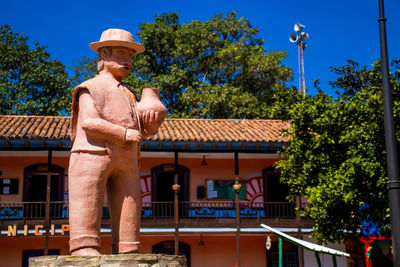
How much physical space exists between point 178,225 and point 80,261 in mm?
12196

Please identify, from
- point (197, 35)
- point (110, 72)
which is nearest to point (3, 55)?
point (197, 35)

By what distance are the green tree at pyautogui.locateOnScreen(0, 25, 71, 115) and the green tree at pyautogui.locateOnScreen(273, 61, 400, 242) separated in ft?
44.5

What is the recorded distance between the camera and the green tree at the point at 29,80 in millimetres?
24234

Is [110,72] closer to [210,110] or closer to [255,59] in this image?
[210,110]

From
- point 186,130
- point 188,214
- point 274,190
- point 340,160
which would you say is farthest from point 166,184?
point 340,160

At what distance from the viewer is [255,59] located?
1008 inches

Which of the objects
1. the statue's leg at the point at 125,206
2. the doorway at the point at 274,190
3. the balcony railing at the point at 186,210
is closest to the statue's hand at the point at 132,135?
Result: the statue's leg at the point at 125,206

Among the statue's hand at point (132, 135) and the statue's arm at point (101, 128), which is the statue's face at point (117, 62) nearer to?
the statue's arm at point (101, 128)

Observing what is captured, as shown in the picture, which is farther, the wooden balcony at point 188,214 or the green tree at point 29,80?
the green tree at point 29,80

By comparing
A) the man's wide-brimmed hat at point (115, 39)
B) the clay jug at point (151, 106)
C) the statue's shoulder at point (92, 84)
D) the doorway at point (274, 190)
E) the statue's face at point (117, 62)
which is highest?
the man's wide-brimmed hat at point (115, 39)

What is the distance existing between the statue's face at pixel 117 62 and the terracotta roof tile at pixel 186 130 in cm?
1052

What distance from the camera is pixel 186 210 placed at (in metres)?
18.8

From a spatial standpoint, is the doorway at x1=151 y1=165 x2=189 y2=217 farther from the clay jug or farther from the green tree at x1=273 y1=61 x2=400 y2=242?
the clay jug

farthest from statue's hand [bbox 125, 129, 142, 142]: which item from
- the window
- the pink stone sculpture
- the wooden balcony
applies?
the window
